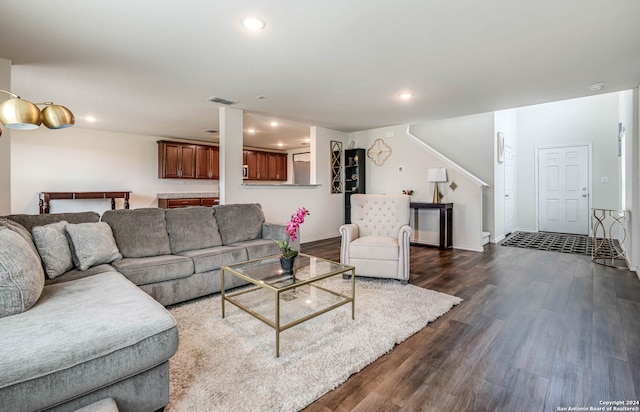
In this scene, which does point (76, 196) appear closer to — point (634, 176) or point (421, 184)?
point (421, 184)

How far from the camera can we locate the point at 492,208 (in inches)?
224

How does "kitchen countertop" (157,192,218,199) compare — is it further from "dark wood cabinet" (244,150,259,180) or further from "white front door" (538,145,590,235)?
"white front door" (538,145,590,235)

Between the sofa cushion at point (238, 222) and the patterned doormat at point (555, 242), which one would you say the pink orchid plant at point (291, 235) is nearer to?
the sofa cushion at point (238, 222)

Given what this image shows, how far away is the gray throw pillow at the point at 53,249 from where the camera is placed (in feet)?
7.32

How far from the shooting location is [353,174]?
6789 mm

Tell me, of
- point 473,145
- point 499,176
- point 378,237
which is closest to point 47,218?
point 378,237

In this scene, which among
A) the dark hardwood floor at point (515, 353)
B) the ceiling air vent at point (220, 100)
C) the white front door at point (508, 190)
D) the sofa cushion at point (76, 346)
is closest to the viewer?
the sofa cushion at point (76, 346)

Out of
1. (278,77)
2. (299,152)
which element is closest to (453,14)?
(278,77)

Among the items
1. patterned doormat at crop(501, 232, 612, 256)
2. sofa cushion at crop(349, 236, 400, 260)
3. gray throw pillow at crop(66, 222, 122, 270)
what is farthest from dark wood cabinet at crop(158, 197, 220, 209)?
patterned doormat at crop(501, 232, 612, 256)

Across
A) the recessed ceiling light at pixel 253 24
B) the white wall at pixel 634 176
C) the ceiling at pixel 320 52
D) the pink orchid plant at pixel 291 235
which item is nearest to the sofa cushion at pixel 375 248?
the pink orchid plant at pixel 291 235

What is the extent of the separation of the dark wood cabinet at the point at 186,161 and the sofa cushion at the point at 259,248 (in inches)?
182

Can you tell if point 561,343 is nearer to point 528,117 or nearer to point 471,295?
point 471,295

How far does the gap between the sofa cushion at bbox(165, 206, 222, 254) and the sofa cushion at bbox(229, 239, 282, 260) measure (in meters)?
0.29

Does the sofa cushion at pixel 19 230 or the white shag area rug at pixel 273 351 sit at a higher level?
the sofa cushion at pixel 19 230
